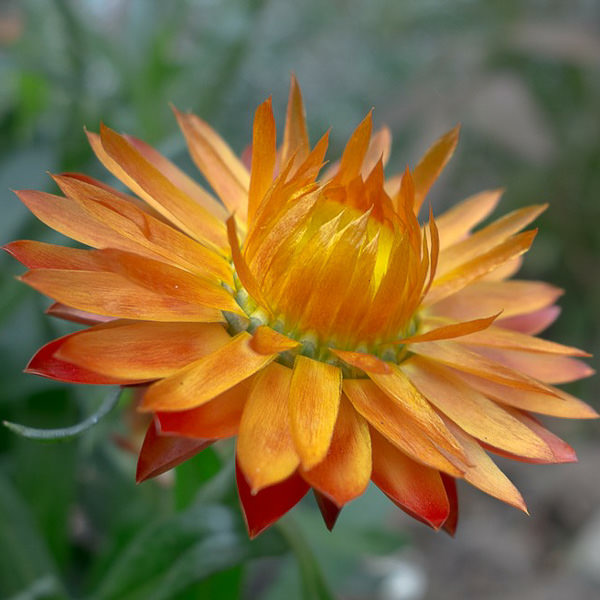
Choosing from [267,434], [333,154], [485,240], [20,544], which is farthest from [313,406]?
[333,154]

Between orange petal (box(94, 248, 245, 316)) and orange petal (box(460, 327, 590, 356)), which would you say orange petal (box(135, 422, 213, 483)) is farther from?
orange petal (box(460, 327, 590, 356))

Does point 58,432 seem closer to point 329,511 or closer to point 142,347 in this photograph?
point 142,347

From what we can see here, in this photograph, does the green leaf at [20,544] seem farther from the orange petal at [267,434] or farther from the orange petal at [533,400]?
the orange petal at [533,400]

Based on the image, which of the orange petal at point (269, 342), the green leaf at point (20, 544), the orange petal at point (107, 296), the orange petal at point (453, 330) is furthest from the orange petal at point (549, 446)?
the green leaf at point (20, 544)

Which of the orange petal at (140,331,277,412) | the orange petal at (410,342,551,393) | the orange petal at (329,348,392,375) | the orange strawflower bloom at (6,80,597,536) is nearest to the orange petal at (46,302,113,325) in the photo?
the orange strawflower bloom at (6,80,597,536)

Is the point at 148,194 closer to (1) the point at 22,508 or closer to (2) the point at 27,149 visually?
(1) the point at 22,508

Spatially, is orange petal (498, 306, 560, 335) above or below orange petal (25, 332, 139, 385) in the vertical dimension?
below
